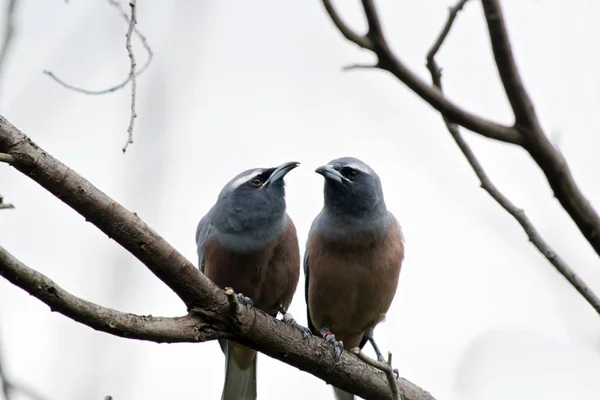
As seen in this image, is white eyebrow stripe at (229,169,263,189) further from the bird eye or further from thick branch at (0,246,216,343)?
thick branch at (0,246,216,343)

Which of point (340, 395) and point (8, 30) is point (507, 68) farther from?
point (340, 395)

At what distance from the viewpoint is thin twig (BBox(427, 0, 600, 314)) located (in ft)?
11.1

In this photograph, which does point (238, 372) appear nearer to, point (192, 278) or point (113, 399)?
point (192, 278)

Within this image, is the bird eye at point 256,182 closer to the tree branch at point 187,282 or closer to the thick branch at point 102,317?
the tree branch at point 187,282

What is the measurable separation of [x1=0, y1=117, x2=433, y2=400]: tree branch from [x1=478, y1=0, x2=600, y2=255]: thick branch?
3088 mm

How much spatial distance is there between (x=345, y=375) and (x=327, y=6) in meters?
4.71

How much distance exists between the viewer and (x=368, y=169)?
8055 millimetres

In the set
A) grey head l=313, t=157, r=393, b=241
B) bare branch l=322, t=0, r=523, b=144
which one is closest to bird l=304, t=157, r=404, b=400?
grey head l=313, t=157, r=393, b=241

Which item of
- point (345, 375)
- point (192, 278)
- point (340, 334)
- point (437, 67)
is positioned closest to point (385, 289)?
point (340, 334)

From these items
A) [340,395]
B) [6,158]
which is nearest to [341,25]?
[6,158]

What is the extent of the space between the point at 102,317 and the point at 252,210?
9.78 ft

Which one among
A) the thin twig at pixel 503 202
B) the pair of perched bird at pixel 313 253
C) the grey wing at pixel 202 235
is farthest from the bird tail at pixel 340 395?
the thin twig at pixel 503 202

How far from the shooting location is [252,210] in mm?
7566

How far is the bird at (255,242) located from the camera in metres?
7.38
